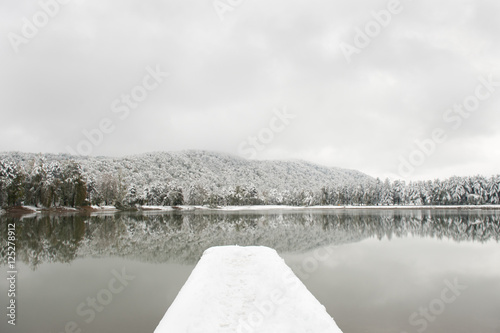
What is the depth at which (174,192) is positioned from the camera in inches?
3974

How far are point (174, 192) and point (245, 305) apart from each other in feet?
316

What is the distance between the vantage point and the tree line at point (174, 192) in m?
64.9

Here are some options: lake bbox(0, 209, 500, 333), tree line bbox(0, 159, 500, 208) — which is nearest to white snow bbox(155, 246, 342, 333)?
lake bbox(0, 209, 500, 333)

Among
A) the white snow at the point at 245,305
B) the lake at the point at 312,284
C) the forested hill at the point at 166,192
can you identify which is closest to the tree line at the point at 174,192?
the forested hill at the point at 166,192

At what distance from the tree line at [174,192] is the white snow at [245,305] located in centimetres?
6377

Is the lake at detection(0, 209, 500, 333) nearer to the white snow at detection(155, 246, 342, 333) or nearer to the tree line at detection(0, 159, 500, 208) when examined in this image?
the white snow at detection(155, 246, 342, 333)

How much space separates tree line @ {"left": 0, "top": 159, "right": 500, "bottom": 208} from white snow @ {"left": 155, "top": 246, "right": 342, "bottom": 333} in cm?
6377

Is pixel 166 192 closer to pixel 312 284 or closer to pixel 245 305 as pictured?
pixel 312 284

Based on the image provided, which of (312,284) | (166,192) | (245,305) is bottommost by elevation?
(166,192)

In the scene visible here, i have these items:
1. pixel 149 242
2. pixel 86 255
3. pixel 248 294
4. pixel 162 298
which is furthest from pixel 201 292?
pixel 149 242

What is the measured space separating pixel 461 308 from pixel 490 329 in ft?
5.25

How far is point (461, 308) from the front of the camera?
9.30m

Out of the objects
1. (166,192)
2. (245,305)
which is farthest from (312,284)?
(166,192)

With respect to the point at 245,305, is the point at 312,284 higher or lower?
lower
